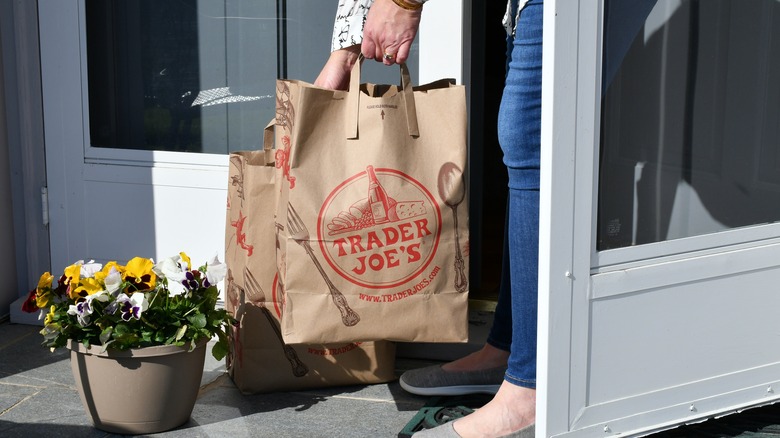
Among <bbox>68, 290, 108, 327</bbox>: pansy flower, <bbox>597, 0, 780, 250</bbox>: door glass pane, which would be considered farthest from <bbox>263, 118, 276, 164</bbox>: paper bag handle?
<bbox>597, 0, 780, 250</bbox>: door glass pane

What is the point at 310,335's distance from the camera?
2215mm

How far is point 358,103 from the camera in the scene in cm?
216

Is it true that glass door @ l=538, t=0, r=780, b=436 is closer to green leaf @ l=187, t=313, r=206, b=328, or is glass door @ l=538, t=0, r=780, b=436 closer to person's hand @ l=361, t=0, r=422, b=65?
person's hand @ l=361, t=0, r=422, b=65

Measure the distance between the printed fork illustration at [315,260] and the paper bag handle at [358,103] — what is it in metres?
0.21

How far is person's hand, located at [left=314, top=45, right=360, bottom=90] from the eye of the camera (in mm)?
2287

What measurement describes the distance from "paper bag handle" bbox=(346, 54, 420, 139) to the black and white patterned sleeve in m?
0.08

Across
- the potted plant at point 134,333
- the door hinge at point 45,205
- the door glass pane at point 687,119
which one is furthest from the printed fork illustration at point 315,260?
the door hinge at point 45,205

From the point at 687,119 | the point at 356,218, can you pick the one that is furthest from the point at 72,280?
the point at 687,119

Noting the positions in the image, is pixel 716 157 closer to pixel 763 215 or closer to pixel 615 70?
pixel 763 215

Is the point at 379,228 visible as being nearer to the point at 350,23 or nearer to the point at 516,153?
the point at 516,153

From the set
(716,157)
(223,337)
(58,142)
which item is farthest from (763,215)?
(58,142)

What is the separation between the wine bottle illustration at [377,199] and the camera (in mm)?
2178

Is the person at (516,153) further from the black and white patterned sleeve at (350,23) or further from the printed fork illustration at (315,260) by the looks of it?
the printed fork illustration at (315,260)

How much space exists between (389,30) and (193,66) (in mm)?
1181
